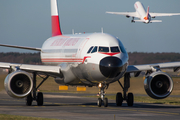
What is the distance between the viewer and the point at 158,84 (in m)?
24.9

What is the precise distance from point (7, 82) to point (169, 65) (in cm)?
1036

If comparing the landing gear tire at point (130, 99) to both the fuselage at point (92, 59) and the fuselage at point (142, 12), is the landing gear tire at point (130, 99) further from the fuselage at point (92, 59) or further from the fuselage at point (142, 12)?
the fuselage at point (142, 12)

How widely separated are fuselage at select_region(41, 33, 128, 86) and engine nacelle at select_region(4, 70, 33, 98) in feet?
9.42

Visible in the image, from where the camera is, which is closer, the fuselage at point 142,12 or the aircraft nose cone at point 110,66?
the aircraft nose cone at point 110,66

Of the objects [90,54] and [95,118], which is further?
[90,54]

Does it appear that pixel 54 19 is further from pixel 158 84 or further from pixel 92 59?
pixel 92 59

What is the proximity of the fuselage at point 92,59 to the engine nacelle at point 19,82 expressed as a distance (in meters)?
2.87

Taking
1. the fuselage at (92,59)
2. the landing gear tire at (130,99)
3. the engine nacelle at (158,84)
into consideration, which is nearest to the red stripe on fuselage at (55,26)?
the fuselage at (92,59)

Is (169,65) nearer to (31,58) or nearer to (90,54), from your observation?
(90,54)

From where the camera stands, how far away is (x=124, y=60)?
22.3 m

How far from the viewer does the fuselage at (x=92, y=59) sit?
71.1 ft

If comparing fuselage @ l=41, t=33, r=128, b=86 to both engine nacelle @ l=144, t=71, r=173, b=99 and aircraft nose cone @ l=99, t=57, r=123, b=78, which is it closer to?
aircraft nose cone @ l=99, t=57, r=123, b=78

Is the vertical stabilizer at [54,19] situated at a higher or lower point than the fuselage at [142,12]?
lower

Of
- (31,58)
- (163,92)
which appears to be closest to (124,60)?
(163,92)
